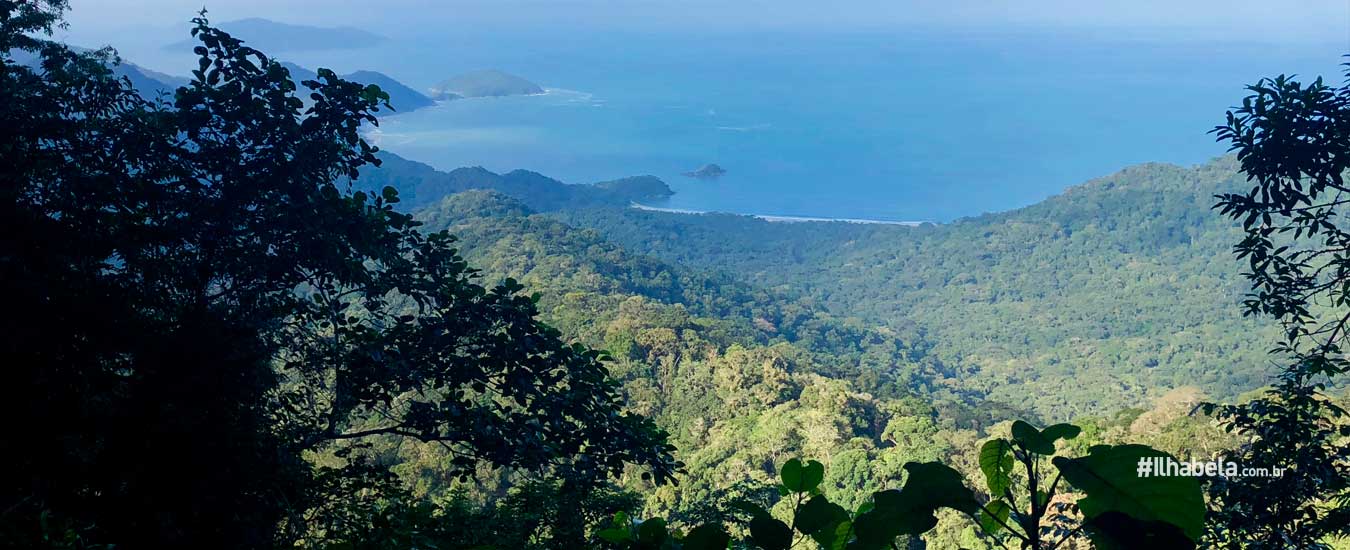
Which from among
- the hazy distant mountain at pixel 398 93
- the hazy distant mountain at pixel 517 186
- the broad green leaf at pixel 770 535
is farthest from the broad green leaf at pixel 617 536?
the hazy distant mountain at pixel 398 93

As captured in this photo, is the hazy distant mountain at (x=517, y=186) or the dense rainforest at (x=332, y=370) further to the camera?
the hazy distant mountain at (x=517, y=186)

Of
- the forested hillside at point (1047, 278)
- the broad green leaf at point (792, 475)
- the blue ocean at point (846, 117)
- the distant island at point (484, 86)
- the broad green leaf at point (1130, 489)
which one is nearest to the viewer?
the broad green leaf at point (1130, 489)

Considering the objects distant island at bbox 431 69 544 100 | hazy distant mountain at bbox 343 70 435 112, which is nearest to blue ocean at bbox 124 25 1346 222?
hazy distant mountain at bbox 343 70 435 112

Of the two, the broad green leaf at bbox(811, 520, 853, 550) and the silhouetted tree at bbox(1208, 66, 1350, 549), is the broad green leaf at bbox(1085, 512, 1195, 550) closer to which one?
the broad green leaf at bbox(811, 520, 853, 550)

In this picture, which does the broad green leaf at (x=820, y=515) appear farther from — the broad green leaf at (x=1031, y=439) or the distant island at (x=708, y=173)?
the distant island at (x=708, y=173)

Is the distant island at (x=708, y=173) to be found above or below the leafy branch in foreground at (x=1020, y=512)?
below

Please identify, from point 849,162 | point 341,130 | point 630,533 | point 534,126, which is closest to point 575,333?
point 341,130
